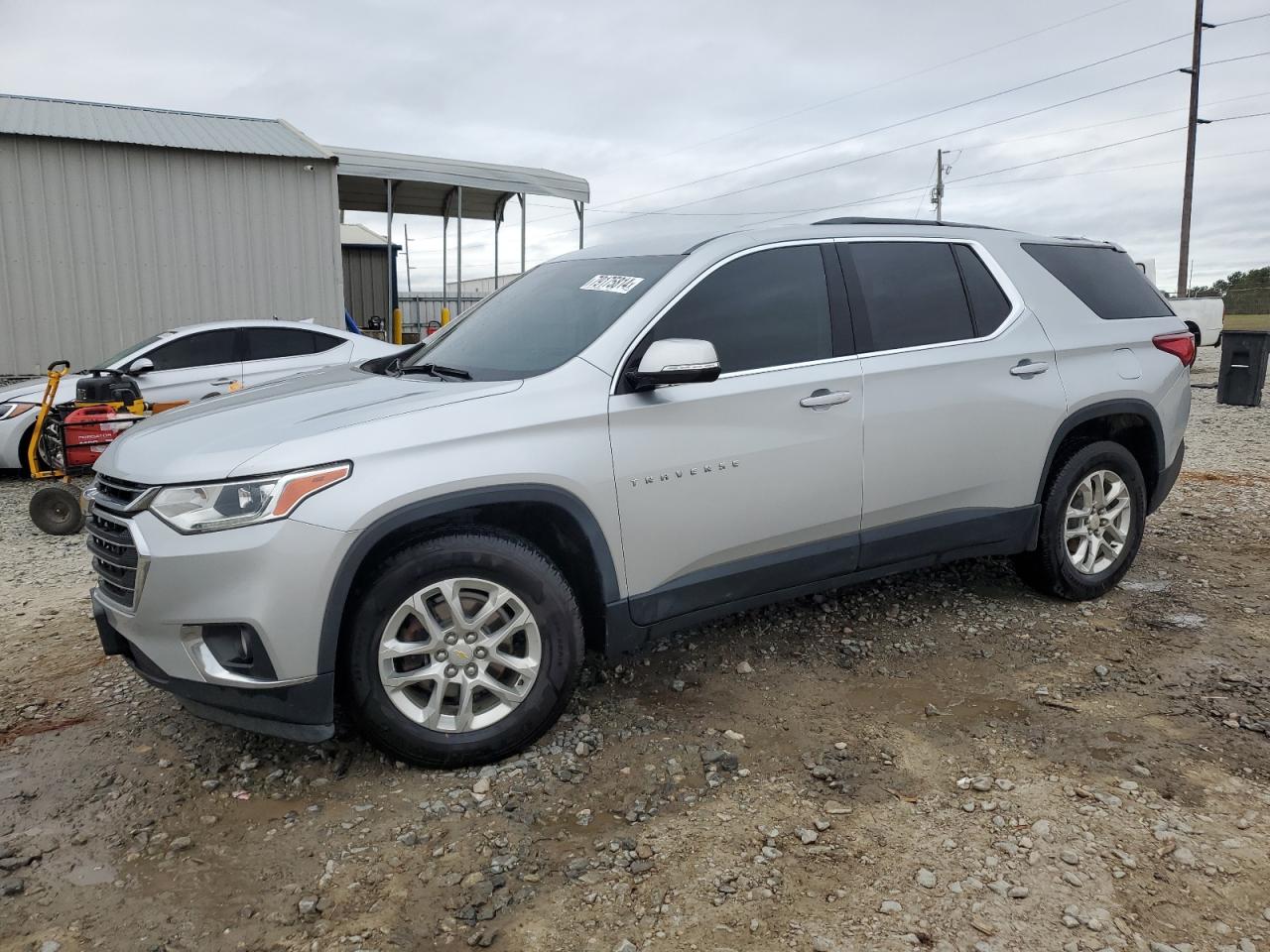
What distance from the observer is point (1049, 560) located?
4359 mm

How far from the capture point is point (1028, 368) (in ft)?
13.4

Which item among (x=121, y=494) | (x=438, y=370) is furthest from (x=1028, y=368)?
(x=121, y=494)

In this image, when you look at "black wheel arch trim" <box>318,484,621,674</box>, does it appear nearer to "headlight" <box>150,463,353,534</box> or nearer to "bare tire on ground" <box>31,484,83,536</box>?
"headlight" <box>150,463,353,534</box>

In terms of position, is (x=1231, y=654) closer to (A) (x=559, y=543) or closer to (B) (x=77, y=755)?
(A) (x=559, y=543)

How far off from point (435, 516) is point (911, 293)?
2.30 metres

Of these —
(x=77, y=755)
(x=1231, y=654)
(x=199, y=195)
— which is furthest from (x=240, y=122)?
(x=1231, y=654)

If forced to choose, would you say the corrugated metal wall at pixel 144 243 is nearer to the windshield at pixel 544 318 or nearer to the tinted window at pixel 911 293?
the windshield at pixel 544 318

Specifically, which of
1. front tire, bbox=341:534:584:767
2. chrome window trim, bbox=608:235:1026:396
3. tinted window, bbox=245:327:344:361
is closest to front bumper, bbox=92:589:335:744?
front tire, bbox=341:534:584:767

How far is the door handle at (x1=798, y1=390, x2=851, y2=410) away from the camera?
346cm

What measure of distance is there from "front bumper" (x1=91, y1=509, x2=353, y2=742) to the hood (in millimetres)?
186

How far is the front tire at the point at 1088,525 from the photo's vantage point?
4.30 meters

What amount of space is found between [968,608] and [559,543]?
241 cm

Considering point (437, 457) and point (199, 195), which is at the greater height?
point (199, 195)

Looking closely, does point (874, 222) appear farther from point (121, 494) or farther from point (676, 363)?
point (121, 494)
